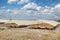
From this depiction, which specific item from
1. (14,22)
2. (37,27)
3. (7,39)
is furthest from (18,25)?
(7,39)

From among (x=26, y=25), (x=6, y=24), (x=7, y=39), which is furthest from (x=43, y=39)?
(x=6, y=24)

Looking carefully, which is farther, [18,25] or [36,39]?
[18,25]

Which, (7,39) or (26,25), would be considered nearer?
(7,39)

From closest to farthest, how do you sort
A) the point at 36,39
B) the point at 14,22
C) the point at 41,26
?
the point at 36,39
the point at 41,26
the point at 14,22

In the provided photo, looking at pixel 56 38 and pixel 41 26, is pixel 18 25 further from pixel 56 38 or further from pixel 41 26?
pixel 56 38

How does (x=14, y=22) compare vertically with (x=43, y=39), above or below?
above

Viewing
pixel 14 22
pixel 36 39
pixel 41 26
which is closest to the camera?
pixel 36 39

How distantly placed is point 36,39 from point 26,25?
3142 millimetres

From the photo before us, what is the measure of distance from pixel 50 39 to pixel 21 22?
3.58 metres

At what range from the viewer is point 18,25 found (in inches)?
327

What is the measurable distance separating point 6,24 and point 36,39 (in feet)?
12.2

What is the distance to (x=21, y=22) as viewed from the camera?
8680 mm

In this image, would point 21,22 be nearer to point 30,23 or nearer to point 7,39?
point 30,23

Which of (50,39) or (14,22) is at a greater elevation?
(14,22)
